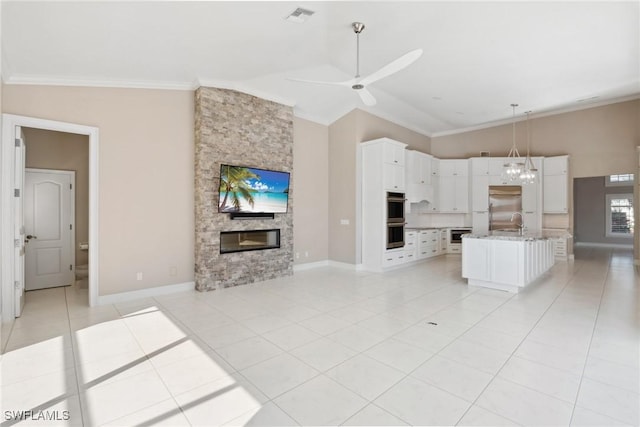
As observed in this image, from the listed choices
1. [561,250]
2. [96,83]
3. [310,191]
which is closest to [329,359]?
[310,191]

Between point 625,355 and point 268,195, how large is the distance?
494cm

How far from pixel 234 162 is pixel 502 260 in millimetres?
4621

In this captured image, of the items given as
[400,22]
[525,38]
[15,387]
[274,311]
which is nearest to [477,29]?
[525,38]

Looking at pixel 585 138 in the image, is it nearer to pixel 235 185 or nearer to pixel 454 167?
pixel 454 167

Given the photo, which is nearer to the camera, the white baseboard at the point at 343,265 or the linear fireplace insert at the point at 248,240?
the linear fireplace insert at the point at 248,240

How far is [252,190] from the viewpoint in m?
5.39

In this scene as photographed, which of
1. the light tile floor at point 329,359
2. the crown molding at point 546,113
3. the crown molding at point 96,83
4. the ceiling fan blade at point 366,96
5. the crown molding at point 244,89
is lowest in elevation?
the light tile floor at point 329,359

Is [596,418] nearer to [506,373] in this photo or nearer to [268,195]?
[506,373]

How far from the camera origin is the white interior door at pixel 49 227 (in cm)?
504

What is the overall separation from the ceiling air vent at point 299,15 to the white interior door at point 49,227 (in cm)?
471

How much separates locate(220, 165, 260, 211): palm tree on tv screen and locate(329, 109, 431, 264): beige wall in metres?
2.26

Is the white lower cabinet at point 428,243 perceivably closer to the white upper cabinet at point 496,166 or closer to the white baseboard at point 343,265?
the white baseboard at point 343,265

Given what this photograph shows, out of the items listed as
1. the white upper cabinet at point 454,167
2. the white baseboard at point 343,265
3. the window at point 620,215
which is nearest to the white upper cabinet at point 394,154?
the white baseboard at point 343,265

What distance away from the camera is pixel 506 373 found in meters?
2.43
